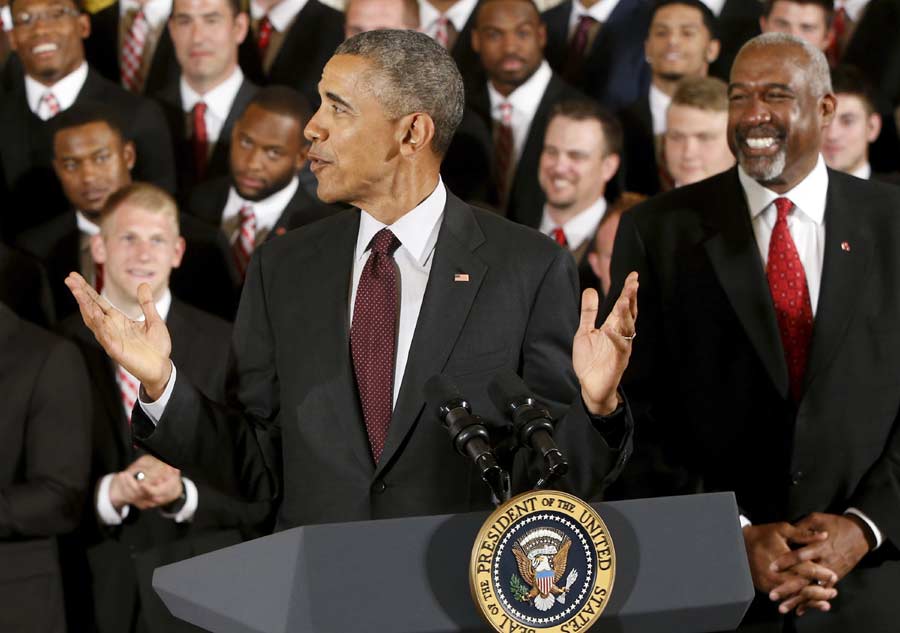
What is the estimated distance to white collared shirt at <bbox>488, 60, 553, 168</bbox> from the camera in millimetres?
4605

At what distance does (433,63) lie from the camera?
7.23 ft

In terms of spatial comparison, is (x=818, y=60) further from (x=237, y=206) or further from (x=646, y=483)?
(x=237, y=206)

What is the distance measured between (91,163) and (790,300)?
7.99 ft

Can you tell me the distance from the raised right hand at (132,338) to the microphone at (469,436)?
17.0 inches

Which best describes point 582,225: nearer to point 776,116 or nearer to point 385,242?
point 776,116

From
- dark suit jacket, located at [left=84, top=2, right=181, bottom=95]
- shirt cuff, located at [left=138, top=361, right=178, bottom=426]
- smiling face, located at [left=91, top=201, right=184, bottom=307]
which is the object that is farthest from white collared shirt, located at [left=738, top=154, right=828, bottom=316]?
dark suit jacket, located at [left=84, top=2, right=181, bottom=95]

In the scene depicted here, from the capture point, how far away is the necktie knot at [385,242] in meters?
2.23

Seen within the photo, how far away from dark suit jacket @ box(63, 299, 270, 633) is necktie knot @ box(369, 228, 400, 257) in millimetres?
1664

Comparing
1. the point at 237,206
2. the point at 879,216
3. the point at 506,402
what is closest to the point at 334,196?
the point at 506,402

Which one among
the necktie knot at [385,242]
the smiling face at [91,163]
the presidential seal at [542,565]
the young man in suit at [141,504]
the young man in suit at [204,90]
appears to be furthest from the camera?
the young man in suit at [204,90]

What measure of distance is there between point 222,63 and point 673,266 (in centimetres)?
228

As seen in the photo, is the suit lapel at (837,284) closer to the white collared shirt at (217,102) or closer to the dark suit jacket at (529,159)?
the dark suit jacket at (529,159)

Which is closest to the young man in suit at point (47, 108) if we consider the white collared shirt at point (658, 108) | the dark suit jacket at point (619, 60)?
the dark suit jacket at point (619, 60)

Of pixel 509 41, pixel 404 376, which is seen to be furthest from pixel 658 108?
pixel 404 376
